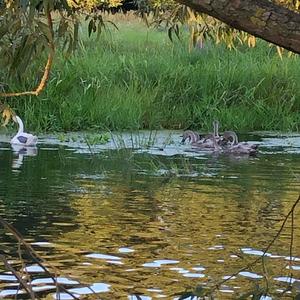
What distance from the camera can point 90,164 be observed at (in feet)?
33.7

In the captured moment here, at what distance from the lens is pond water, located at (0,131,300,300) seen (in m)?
5.20

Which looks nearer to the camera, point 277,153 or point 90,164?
point 90,164

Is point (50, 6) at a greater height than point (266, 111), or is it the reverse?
point (50, 6)

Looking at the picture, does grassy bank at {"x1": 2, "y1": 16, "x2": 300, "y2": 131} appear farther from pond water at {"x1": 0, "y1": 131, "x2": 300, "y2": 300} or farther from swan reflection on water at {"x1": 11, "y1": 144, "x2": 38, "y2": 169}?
swan reflection on water at {"x1": 11, "y1": 144, "x2": 38, "y2": 169}

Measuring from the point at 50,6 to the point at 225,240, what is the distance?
3.45 m

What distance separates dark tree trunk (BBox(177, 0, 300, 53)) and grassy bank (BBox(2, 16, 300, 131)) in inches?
428

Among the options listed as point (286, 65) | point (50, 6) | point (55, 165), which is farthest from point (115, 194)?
point (286, 65)

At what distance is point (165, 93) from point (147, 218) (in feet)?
24.8

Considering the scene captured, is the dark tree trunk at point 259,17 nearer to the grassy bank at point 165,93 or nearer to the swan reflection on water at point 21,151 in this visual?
the swan reflection on water at point 21,151

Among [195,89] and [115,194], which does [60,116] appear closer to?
[195,89]

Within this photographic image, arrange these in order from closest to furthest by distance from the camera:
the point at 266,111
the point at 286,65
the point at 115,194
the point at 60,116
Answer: the point at 115,194 → the point at 60,116 → the point at 266,111 → the point at 286,65

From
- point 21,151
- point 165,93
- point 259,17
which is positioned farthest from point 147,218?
point 165,93

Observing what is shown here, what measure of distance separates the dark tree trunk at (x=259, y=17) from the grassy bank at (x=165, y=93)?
1086 cm

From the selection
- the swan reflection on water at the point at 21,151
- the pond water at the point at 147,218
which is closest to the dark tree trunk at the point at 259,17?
the pond water at the point at 147,218
